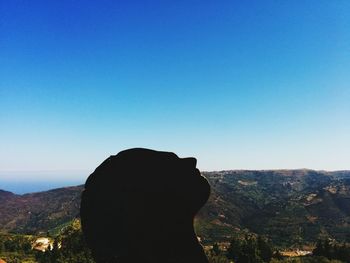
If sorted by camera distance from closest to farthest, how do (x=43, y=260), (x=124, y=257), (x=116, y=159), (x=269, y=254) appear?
(x=124, y=257), (x=116, y=159), (x=43, y=260), (x=269, y=254)

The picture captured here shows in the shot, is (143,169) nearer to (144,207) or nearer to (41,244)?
(144,207)

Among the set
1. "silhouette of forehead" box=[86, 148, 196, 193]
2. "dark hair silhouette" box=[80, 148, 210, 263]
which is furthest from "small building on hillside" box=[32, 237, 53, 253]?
"silhouette of forehead" box=[86, 148, 196, 193]

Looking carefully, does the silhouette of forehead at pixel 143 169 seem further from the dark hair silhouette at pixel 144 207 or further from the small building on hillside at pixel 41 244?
the small building on hillside at pixel 41 244

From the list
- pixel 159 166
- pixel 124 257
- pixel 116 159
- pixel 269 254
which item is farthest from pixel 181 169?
pixel 269 254

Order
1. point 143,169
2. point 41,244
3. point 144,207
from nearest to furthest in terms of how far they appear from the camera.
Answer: point 144,207 < point 143,169 < point 41,244

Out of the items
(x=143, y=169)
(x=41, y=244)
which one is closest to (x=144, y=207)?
(x=143, y=169)

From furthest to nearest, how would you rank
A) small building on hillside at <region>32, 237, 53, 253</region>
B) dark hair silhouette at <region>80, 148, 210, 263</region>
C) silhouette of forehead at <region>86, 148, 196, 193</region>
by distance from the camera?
small building on hillside at <region>32, 237, 53, 253</region> < silhouette of forehead at <region>86, 148, 196, 193</region> < dark hair silhouette at <region>80, 148, 210, 263</region>

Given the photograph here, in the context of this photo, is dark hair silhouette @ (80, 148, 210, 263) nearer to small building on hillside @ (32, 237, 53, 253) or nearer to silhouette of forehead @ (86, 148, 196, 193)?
silhouette of forehead @ (86, 148, 196, 193)

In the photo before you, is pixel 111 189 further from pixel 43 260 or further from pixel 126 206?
pixel 43 260
